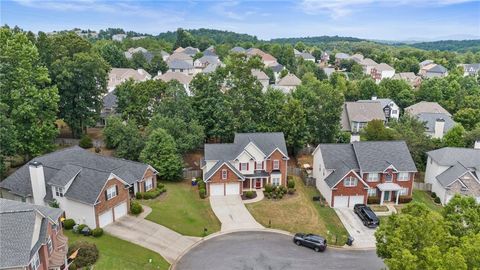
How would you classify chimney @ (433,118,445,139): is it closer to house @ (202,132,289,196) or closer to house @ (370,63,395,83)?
house @ (202,132,289,196)

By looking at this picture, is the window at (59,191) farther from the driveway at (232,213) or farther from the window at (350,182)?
the window at (350,182)

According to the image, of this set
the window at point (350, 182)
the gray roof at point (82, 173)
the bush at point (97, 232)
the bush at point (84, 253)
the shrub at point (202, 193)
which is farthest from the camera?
the shrub at point (202, 193)

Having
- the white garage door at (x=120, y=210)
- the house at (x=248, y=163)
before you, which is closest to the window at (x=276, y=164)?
the house at (x=248, y=163)

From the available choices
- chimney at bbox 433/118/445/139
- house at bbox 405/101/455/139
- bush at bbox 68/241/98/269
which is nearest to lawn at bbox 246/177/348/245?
bush at bbox 68/241/98/269

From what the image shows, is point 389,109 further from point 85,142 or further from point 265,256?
point 85,142

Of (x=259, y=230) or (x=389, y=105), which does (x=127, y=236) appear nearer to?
(x=259, y=230)

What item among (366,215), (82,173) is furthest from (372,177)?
(82,173)

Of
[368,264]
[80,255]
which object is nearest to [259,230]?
[368,264]
